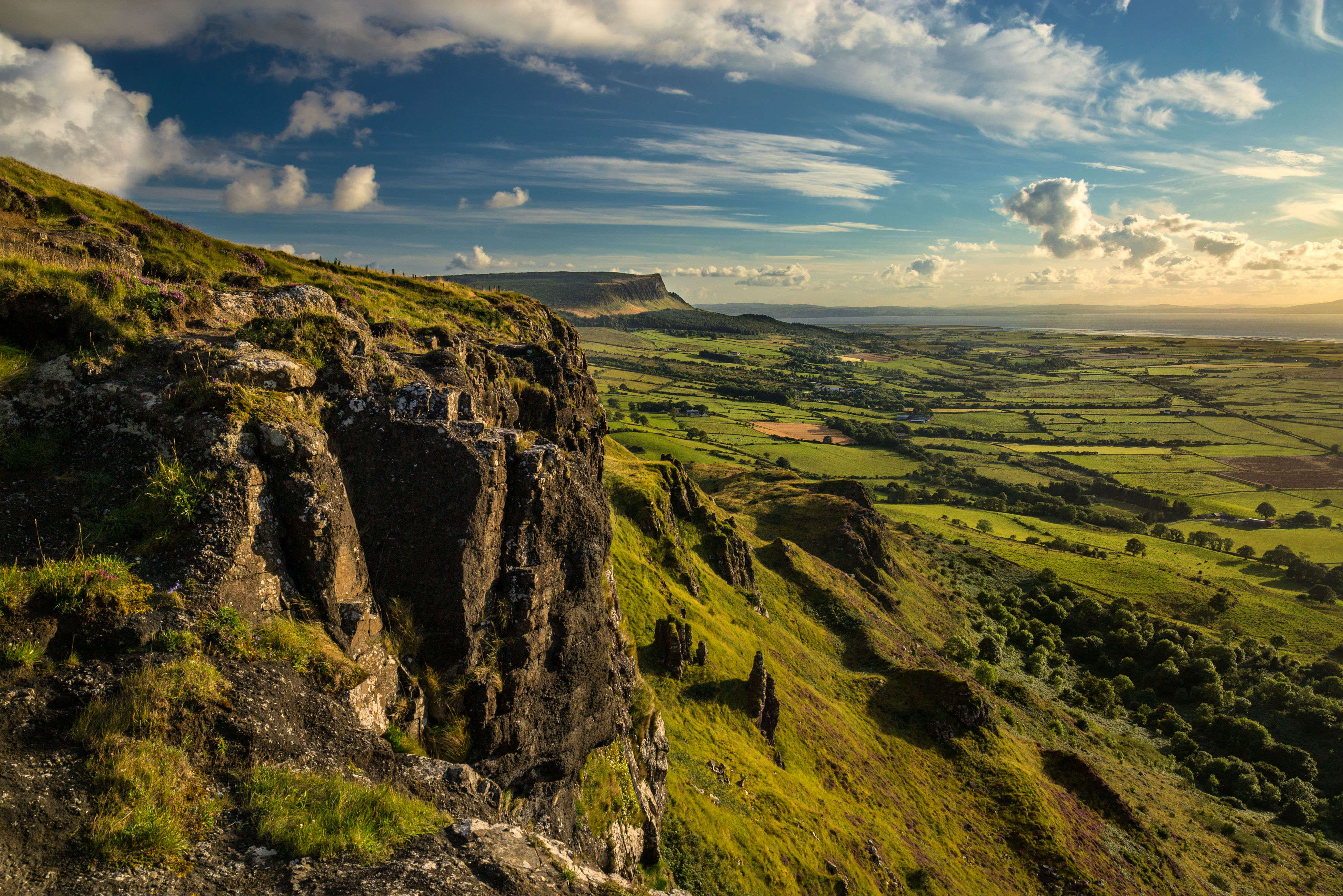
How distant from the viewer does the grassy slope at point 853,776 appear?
3616cm


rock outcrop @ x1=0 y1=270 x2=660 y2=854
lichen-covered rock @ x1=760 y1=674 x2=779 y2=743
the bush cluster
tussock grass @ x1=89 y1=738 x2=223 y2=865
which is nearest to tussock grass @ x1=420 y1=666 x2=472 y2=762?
rock outcrop @ x1=0 y1=270 x2=660 y2=854

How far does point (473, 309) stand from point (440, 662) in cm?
4662

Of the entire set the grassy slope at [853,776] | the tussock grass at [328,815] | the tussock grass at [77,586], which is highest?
the tussock grass at [77,586]

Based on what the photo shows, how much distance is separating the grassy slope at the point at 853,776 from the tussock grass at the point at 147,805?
27.3 m

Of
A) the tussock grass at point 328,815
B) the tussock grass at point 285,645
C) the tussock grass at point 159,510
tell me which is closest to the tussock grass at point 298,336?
the tussock grass at point 159,510

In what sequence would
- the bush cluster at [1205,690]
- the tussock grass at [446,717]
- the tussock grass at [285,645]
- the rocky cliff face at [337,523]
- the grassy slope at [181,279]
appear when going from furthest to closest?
the bush cluster at [1205,690]
the tussock grass at [446,717]
the grassy slope at [181,279]
the rocky cliff face at [337,523]
the tussock grass at [285,645]

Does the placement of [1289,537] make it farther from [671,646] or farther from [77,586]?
[77,586]

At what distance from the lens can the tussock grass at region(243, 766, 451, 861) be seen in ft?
30.5

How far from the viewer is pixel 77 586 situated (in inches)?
405

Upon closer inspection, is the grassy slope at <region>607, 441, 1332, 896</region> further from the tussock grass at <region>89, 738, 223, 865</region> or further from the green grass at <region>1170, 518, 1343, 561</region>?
the green grass at <region>1170, 518, 1343, 561</region>

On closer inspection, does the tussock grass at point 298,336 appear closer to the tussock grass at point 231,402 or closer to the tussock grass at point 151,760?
the tussock grass at point 231,402

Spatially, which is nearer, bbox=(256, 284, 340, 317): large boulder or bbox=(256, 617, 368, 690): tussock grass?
bbox=(256, 617, 368, 690): tussock grass

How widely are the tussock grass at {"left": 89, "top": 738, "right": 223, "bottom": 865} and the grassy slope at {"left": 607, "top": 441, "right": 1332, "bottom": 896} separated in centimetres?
2728

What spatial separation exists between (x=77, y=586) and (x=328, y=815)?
6076 millimetres
